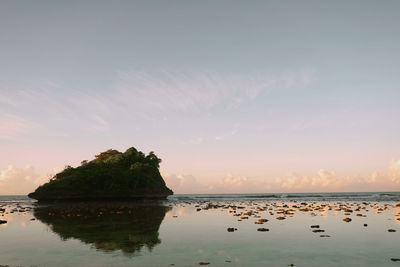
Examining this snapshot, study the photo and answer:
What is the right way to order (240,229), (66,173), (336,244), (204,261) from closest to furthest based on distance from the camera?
(204,261) < (336,244) < (240,229) < (66,173)

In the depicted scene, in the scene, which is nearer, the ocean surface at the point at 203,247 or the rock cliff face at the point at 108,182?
the ocean surface at the point at 203,247

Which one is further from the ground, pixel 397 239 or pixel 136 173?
pixel 136 173

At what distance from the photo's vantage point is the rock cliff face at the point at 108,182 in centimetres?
10450

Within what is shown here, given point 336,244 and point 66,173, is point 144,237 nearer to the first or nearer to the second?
point 336,244

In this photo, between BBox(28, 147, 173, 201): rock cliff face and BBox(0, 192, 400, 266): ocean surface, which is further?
BBox(28, 147, 173, 201): rock cliff face

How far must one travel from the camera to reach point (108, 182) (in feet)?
365

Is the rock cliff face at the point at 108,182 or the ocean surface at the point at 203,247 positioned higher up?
the rock cliff face at the point at 108,182

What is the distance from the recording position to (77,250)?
16.6 m

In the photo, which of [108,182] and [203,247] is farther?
[108,182]

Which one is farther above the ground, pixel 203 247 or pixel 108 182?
pixel 108 182

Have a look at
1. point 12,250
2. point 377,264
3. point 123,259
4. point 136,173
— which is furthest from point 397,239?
point 136,173

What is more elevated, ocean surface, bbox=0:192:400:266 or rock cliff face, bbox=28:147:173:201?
rock cliff face, bbox=28:147:173:201

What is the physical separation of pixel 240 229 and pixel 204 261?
1151 cm

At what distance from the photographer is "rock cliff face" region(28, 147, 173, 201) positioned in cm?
10450
